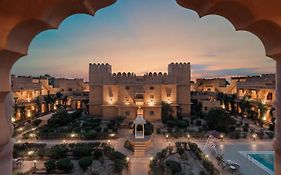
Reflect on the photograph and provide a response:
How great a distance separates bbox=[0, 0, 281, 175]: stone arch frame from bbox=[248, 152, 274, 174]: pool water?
10944 millimetres

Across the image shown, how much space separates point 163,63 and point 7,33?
31878mm

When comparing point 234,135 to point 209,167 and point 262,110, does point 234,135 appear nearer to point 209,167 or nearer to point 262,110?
point 262,110

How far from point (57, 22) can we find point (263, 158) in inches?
527

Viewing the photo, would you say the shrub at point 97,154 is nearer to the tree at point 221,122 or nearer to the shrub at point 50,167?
the shrub at point 50,167

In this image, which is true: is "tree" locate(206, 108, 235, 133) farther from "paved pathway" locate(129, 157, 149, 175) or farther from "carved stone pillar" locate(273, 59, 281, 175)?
"carved stone pillar" locate(273, 59, 281, 175)

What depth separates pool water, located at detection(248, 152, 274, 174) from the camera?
11.1m

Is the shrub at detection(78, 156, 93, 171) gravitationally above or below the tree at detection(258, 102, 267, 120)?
below

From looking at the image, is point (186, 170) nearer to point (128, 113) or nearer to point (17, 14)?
point (17, 14)

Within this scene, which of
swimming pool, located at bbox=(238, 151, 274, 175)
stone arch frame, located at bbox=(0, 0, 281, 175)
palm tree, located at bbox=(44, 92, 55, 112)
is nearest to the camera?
stone arch frame, located at bbox=(0, 0, 281, 175)

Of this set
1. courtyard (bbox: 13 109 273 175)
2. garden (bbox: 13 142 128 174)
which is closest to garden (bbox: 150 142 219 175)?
courtyard (bbox: 13 109 273 175)

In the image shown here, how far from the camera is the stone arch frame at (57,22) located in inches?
61.1

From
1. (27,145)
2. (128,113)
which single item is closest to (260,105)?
(128,113)

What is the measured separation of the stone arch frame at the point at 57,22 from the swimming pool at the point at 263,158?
10692mm

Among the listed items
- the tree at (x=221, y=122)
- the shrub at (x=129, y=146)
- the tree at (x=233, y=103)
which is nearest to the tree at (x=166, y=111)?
the tree at (x=221, y=122)
